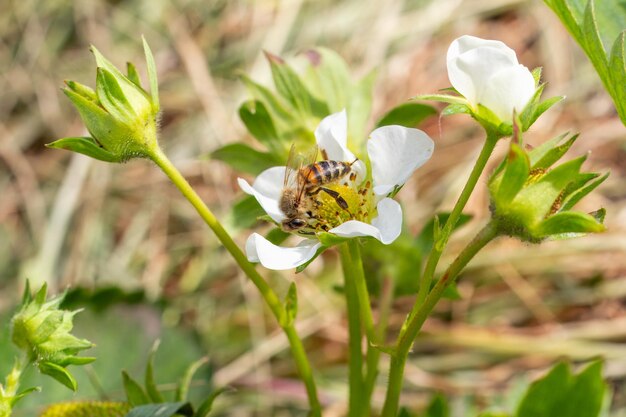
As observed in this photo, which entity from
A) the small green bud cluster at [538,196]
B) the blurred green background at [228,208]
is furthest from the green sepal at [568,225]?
the blurred green background at [228,208]

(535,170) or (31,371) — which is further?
(31,371)

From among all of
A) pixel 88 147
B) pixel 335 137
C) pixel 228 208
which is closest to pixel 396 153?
pixel 335 137

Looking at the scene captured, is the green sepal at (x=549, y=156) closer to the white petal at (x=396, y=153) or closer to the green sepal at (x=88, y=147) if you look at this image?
the white petal at (x=396, y=153)

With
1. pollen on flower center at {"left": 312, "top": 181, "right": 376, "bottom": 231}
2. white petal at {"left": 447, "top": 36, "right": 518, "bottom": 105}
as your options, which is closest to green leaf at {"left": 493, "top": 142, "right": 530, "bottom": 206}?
white petal at {"left": 447, "top": 36, "right": 518, "bottom": 105}

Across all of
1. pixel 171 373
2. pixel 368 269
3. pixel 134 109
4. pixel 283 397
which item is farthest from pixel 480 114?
pixel 283 397

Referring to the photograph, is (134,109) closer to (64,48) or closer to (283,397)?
(283,397)
